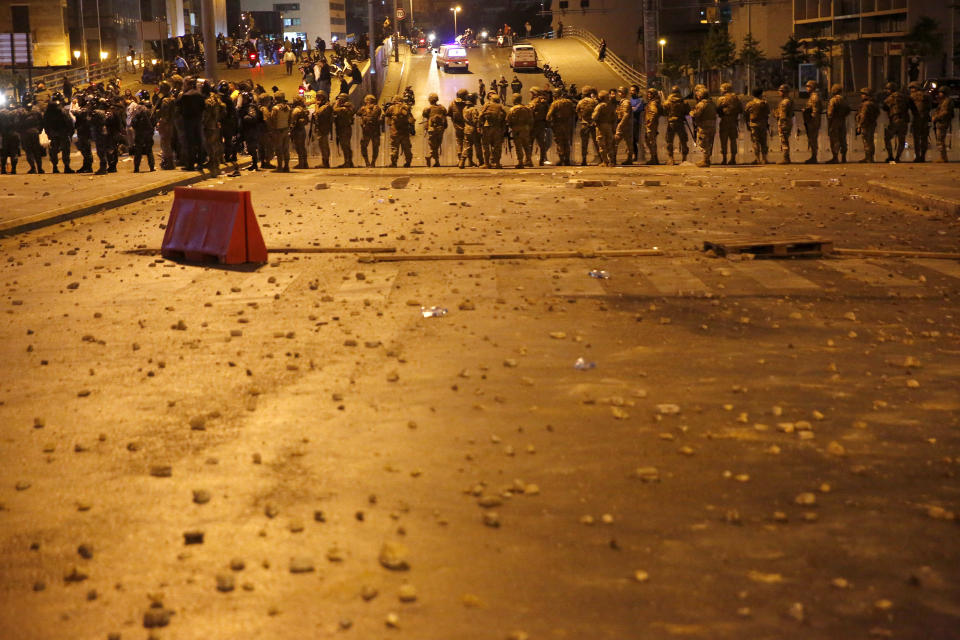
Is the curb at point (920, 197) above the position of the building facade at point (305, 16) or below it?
below

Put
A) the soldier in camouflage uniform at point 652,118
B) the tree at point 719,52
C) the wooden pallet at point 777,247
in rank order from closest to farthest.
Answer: the wooden pallet at point 777,247 → the soldier in camouflage uniform at point 652,118 → the tree at point 719,52

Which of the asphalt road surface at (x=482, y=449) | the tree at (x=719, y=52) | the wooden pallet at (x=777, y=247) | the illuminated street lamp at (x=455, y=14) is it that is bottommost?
the asphalt road surface at (x=482, y=449)

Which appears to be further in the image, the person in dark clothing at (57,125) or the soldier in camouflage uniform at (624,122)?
the soldier in camouflage uniform at (624,122)

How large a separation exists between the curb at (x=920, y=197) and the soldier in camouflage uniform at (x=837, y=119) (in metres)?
6.42

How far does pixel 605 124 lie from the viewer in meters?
29.8

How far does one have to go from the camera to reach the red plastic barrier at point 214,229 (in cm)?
1420

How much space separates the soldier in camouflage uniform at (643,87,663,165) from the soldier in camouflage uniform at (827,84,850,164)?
3951mm

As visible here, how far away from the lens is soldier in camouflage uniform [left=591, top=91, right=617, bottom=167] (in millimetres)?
29422

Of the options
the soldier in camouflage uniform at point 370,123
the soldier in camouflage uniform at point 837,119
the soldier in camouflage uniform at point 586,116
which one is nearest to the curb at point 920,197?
the soldier in camouflage uniform at point 837,119

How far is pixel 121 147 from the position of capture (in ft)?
113

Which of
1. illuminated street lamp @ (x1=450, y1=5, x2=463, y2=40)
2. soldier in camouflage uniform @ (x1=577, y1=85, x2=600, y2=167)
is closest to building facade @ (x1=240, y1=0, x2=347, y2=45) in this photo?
illuminated street lamp @ (x1=450, y1=5, x2=463, y2=40)

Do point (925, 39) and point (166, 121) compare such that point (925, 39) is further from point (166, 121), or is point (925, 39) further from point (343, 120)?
point (166, 121)

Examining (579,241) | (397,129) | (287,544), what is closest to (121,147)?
(397,129)

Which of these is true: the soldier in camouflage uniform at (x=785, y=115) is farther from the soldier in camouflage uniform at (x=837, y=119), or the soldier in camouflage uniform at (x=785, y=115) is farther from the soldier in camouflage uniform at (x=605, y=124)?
the soldier in camouflage uniform at (x=605, y=124)
